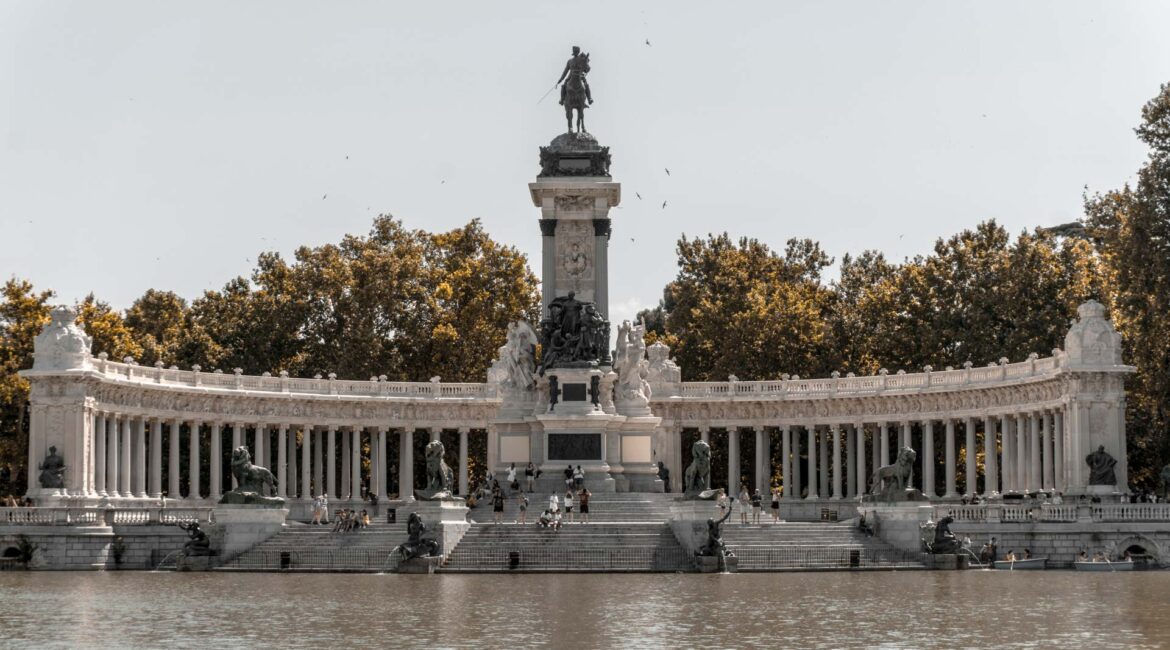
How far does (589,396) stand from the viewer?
8381 centimetres

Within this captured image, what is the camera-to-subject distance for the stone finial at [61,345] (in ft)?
277

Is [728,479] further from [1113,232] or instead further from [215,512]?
[215,512]

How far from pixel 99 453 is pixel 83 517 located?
14.9m

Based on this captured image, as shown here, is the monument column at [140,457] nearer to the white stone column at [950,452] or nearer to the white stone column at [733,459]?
the white stone column at [733,459]

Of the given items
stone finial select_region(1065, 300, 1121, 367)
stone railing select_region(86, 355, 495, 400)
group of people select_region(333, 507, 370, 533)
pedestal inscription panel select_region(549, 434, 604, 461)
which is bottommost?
group of people select_region(333, 507, 370, 533)

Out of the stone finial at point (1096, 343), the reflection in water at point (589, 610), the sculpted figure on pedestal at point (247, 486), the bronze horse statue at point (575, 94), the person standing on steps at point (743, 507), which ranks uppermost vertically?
the bronze horse statue at point (575, 94)

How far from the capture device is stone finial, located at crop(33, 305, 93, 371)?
84.3m

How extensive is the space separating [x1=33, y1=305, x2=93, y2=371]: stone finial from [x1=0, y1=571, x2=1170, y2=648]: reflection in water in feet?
76.0

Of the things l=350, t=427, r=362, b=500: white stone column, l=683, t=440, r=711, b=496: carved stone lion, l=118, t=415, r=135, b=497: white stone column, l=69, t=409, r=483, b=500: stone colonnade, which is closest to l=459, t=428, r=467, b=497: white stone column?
l=69, t=409, r=483, b=500: stone colonnade

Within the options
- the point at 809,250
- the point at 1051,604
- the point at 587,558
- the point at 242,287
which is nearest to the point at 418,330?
the point at 242,287

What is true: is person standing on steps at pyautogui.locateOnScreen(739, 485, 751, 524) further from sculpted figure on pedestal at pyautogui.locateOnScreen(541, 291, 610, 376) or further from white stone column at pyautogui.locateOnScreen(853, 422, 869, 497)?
white stone column at pyautogui.locateOnScreen(853, 422, 869, 497)

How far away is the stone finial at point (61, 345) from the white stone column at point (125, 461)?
506 cm

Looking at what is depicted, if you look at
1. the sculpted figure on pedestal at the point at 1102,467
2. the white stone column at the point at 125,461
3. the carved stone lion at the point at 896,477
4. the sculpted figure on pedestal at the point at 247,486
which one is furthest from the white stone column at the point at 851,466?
the sculpted figure on pedestal at the point at 247,486

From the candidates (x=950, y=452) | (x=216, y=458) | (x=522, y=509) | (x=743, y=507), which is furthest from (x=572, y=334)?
(x=950, y=452)
